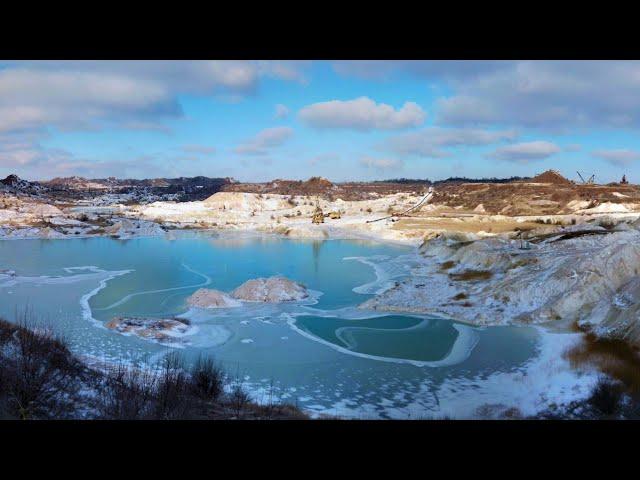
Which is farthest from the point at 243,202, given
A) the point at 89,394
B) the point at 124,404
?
the point at 124,404

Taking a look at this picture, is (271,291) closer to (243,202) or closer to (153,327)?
(153,327)

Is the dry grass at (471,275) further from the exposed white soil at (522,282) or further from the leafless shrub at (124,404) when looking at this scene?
the leafless shrub at (124,404)

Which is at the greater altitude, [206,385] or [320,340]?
[206,385]

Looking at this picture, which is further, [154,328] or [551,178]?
[551,178]

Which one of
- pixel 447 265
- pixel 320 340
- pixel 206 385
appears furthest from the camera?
pixel 447 265

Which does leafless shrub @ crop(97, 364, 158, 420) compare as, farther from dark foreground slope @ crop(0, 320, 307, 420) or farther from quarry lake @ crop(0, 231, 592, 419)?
quarry lake @ crop(0, 231, 592, 419)

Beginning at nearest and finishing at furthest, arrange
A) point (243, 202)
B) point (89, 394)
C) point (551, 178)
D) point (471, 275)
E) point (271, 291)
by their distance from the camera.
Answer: point (89, 394) → point (271, 291) → point (471, 275) → point (551, 178) → point (243, 202)
